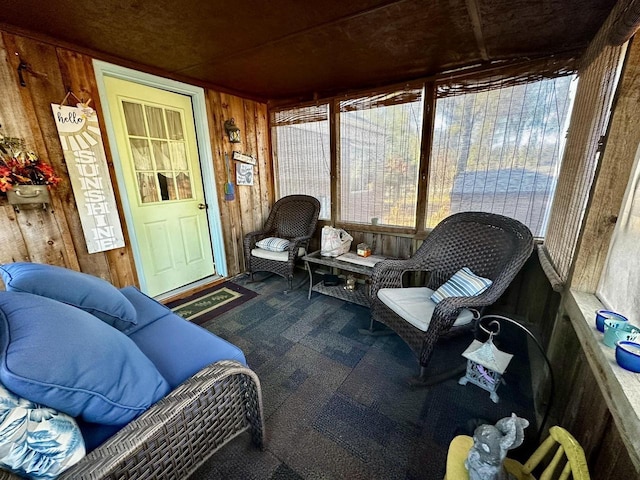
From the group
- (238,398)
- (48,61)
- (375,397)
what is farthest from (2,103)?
(375,397)

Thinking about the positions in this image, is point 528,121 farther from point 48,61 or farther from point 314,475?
point 48,61

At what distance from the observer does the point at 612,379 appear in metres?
0.78

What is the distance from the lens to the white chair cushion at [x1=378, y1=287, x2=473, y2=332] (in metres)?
1.62

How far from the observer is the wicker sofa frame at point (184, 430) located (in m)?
0.74

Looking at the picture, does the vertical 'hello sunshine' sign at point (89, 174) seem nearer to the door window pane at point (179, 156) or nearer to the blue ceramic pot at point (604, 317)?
the door window pane at point (179, 156)

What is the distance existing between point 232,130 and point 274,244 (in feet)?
4.59

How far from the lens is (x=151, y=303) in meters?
1.64

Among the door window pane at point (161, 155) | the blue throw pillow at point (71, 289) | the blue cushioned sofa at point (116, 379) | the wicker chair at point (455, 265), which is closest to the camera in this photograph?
the blue cushioned sofa at point (116, 379)

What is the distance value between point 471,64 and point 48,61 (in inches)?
126

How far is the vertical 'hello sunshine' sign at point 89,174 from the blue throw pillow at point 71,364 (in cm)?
155

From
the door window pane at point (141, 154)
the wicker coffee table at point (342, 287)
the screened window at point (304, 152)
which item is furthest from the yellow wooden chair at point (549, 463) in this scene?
the door window pane at point (141, 154)

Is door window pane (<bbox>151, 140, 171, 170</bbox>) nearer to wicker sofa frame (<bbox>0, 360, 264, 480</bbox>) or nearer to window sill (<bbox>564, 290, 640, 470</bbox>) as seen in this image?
wicker sofa frame (<bbox>0, 360, 264, 480</bbox>)

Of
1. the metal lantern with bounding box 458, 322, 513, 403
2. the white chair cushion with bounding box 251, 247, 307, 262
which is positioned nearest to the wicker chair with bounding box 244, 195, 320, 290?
the white chair cushion with bounding box 251, 247, 307, 262

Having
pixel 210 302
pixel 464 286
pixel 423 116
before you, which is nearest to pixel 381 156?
pixel 423 116
